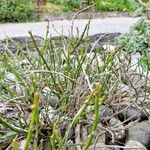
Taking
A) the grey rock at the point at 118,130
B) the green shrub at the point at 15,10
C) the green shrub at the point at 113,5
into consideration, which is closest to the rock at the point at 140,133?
the grey rock at the point at 118,130

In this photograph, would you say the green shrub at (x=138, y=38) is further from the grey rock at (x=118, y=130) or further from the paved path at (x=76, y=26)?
the grey rock at (x=118, y=130)

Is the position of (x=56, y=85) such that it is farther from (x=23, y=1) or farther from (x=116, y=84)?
(x=23, y=1)

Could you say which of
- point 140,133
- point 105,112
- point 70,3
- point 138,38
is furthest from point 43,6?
point 140,133

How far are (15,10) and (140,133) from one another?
7.87m

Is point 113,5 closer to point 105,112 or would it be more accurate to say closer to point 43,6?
point 43,6

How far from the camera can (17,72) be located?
10.7 ft

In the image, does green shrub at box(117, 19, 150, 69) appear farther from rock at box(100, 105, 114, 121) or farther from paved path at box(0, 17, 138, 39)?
rock at box(100, 105, 114, 121)

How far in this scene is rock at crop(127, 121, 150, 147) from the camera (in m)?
3.12

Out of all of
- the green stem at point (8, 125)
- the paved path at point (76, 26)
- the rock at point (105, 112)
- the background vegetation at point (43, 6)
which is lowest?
the paved path at point (76, 26)

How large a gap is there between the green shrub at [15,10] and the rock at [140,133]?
7.47 metres

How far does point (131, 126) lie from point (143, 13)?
167 inches

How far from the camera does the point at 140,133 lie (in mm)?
3166

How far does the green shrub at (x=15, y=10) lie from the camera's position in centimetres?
1042

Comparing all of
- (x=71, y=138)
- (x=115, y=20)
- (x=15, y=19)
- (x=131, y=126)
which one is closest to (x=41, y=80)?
(x=71, y=138)
